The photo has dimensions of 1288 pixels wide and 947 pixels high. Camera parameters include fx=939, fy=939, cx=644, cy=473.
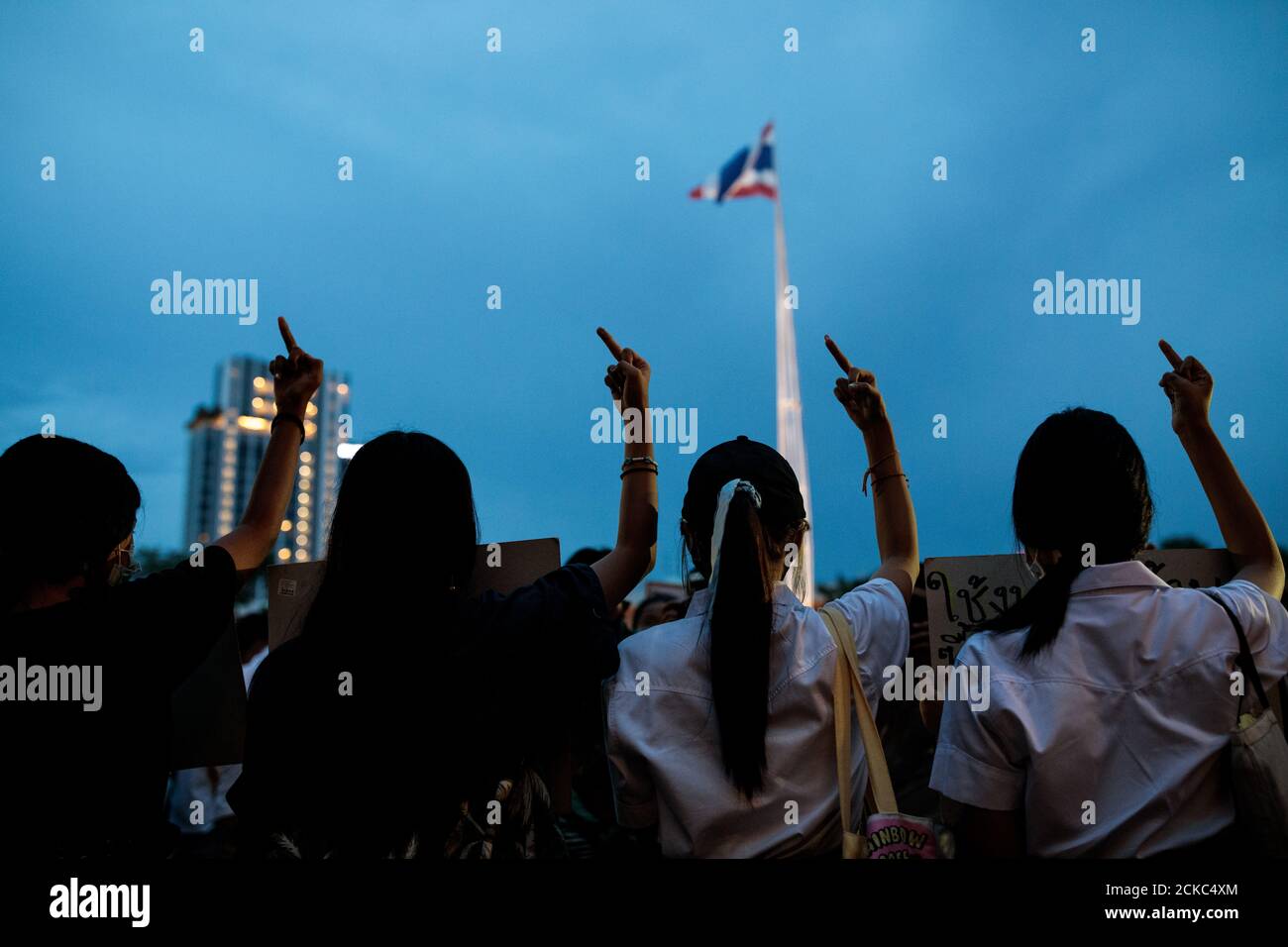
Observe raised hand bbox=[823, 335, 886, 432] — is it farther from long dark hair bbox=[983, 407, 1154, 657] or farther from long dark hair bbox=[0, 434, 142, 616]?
long dark hair bbox=[0, 434, 142, 616]

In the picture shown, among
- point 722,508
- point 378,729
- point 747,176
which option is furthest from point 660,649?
point 747,176

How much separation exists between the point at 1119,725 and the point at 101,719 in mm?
2355

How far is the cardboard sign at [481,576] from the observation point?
2656 millimetres

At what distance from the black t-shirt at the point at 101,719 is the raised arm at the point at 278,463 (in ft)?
0.65

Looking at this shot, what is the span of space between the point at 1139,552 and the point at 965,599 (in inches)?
19.7

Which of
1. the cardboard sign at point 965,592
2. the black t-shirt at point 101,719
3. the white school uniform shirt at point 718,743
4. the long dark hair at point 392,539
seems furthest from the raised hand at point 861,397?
the black t-shirt at point 101,719

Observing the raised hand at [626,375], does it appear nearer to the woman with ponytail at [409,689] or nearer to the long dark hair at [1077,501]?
the woman with ponytail at [409,689]

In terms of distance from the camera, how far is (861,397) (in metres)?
2.94

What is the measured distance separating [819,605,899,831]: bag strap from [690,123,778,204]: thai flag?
2494cm

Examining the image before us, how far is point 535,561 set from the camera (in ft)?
8.84

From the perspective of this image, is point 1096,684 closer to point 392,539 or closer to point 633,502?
point 633,502

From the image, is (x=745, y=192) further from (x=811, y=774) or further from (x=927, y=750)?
(x=811, y=774)

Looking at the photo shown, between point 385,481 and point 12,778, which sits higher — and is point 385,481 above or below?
above
